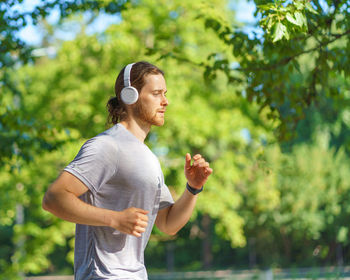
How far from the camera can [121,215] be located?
2.16 m

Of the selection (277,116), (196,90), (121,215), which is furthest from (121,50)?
(121,215)

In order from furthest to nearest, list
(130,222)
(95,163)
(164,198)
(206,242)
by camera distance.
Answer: (206,242)
(164,198)
(95,163)
(130,222)

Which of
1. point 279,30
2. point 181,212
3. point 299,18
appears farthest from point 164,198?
point 299,18

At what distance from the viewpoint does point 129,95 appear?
8.32 feet

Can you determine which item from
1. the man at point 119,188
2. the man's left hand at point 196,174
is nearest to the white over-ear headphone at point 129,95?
the man at point 119,188

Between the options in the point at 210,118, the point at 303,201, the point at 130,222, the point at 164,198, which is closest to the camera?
the point at 130,222

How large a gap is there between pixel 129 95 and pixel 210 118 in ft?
50.5

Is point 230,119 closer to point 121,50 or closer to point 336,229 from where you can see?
point 121,50

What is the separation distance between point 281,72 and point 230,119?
41.8 ft

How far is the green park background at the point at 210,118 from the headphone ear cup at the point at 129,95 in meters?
0.43

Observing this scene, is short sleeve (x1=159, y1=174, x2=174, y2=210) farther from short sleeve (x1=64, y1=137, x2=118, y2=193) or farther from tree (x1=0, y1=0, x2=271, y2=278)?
tree (x1=0, y1=0, x2=271, y2=278)

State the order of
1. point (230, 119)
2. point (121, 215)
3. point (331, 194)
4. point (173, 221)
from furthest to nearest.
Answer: point (331, 194)
point (230, 119)
point (173, 221)
point (121, 215)

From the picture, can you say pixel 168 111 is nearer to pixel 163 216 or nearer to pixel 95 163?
pixel 163 216

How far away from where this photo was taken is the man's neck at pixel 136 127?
2545 mm
